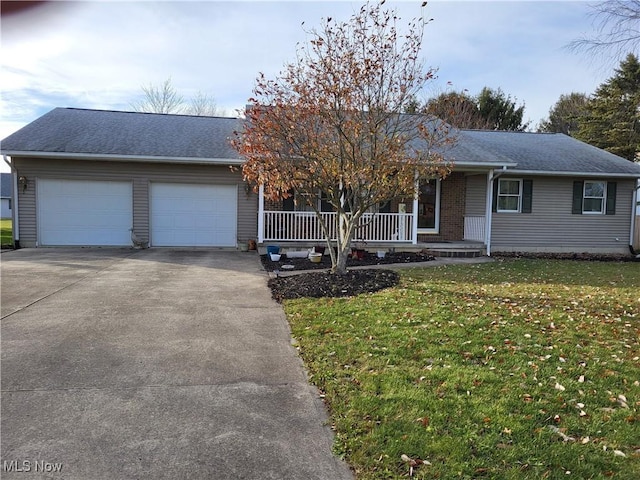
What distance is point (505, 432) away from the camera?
118 inches

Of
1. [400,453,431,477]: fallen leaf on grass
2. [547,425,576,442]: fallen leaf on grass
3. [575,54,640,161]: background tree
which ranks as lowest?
[400,453,431,477]: fallen leaf on grass

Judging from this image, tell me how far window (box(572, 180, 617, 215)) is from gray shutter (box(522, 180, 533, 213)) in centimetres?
165

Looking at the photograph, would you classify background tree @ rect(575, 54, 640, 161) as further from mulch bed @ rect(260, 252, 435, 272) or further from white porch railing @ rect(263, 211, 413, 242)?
mulch bed @ rect(260, 252, 435, 272)

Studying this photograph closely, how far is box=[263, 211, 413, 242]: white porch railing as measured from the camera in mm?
13383

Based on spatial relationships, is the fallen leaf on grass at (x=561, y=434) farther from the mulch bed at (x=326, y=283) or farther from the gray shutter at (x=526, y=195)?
the gray shutter at (x=526, y=195)

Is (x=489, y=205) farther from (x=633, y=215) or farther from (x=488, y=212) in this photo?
(x=633, y=215)

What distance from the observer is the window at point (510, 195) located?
14977 mm

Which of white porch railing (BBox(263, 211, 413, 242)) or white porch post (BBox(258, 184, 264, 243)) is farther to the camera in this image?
white porch railing (BBox(263, 211, 413, 242))

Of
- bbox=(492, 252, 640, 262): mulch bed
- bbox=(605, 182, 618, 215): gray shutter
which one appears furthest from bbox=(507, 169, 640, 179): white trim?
bbox=(492, 252, 640, 262): mulch bed

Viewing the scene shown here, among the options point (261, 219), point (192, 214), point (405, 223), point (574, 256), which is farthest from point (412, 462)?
point (574, 256)

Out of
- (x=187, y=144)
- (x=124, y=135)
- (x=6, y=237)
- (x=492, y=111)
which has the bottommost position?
(x=6, y=237)

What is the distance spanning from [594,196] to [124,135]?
16.0m

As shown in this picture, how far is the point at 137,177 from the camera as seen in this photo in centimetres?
1371

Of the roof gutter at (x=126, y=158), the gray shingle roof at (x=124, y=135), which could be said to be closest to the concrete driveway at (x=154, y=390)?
the roof gutter at (x=126, y=158)
